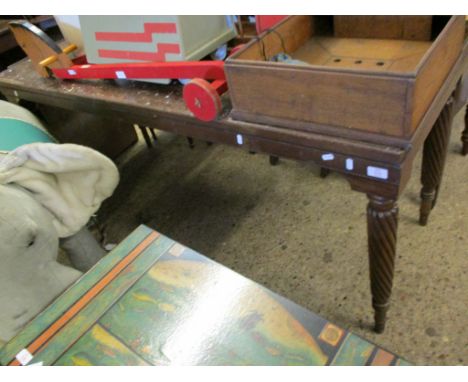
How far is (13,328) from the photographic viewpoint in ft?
2.79

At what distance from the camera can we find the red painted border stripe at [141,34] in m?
0.91

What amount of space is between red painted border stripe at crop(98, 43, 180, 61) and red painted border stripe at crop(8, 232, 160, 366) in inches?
17.1

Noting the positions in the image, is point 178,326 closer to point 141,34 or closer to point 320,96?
point 320,96

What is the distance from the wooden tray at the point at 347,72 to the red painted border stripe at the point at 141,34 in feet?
0.78

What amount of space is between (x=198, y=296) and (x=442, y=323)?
0.70 m

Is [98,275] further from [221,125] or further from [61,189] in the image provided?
[221,125]

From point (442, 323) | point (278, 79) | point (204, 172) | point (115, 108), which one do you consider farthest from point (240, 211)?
point (278, 79)

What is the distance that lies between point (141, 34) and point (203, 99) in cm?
29

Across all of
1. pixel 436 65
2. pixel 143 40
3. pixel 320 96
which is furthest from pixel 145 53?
pixel 436 65

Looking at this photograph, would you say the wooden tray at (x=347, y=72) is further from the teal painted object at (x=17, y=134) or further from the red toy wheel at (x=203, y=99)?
the teal painted object at (x=17, y=134)

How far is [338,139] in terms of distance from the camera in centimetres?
70

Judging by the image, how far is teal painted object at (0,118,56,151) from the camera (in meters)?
0.94

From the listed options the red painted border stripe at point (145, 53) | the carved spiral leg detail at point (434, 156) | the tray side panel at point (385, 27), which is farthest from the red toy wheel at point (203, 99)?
the carved spiral leg detail at point (434, 156)

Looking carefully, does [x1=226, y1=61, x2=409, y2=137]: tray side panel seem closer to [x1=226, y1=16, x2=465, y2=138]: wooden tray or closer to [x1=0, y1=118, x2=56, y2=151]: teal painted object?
[x1=226, y1=16, x2=465, y2=138]: wooden tray
